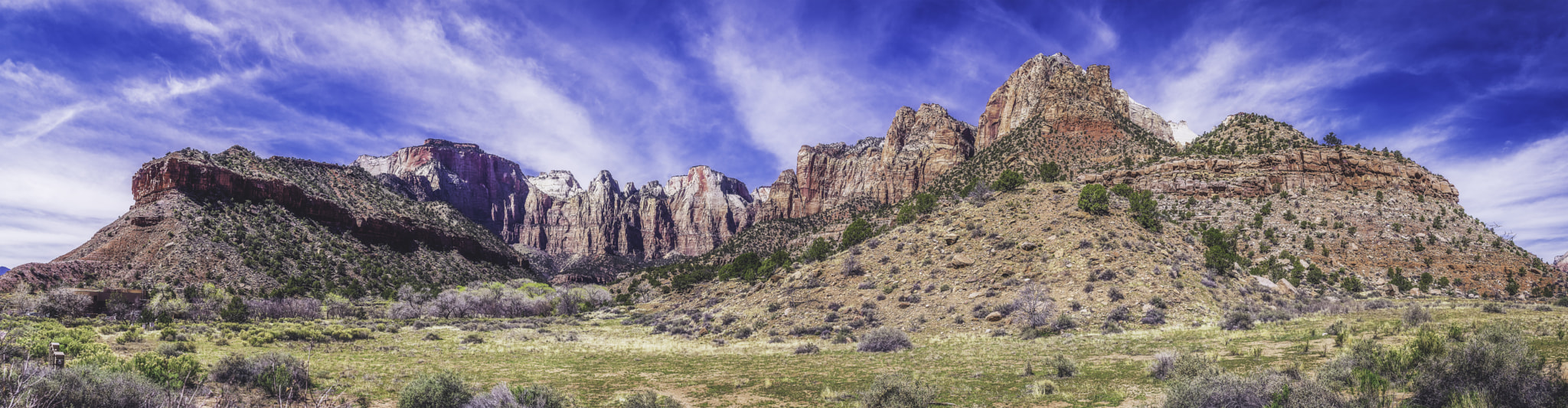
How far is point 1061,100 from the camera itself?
86438 millimetres

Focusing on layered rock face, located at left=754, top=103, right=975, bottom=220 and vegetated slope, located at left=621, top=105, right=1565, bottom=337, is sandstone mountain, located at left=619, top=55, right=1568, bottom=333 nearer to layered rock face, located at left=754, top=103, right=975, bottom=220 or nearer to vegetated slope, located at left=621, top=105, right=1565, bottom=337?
vegetated slope, located at left=621, top=105, right=1565, bottom=337

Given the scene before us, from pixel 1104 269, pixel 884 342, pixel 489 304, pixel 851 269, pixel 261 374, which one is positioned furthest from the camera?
pixel 489 304

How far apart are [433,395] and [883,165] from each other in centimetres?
15467

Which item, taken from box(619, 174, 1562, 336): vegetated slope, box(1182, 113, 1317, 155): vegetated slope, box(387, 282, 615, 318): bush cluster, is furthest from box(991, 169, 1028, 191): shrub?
box(387, 282, 615, 318): bush cluster

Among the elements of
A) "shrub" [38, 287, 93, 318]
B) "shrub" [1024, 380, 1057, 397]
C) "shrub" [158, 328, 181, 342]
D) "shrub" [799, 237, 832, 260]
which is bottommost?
"shrub" [1024, 380, 1057, 397]

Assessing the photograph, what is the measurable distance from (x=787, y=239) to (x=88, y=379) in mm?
118469

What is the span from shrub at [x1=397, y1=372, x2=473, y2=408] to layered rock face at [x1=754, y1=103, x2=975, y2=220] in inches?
4825

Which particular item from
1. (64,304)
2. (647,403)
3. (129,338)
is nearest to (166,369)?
(647,403)

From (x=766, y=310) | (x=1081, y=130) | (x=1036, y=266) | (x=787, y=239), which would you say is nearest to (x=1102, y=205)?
(x=1036, y=266)

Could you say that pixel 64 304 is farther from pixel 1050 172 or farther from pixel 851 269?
pixel 1050 172

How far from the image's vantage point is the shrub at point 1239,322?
18.9m

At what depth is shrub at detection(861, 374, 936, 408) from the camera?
32.9ft

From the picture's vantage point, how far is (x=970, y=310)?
2531 cm

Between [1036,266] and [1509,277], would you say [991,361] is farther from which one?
[1509,277]
